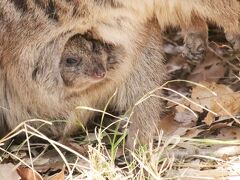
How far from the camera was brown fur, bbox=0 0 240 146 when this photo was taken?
3.34 meters

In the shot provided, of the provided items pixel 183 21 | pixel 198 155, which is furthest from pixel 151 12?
pixel 198 155

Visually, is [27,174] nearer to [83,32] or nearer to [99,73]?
[99,73]

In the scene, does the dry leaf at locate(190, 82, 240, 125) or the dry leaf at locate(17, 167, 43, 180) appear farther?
the dry leaf at locate(190, 82, 240, 125)

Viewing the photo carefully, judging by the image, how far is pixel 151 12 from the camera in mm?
3455

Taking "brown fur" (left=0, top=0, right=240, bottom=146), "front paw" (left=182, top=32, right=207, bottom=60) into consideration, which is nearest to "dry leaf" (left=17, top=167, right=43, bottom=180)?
"brown fur" (left=0, top=0, right=240, bottom=146)

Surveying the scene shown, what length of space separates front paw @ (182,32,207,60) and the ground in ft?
0.55

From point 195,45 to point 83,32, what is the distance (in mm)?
879

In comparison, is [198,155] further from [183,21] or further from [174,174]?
[183,21]

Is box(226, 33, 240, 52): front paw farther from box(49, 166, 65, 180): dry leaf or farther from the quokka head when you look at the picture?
box(49, 166, 65, 180): dry leaf

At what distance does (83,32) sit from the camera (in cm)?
343

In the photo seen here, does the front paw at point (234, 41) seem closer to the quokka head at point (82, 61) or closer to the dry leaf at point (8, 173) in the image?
the quokka head at point (82, 61)

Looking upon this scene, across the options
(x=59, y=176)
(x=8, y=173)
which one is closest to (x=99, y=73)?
(x=59, y=176)

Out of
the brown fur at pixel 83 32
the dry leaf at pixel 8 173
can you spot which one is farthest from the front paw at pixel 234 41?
the dry leaf at pixel 8 173

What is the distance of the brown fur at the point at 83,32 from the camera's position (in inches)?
132
